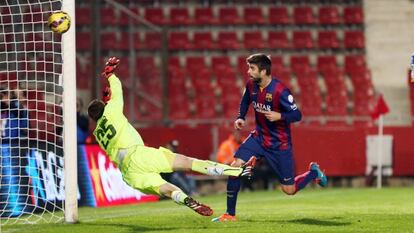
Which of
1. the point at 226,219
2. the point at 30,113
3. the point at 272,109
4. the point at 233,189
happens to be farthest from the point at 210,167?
the point at 30,113

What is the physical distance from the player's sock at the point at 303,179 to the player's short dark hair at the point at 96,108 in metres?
2.45

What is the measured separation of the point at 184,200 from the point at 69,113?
6.98 ft

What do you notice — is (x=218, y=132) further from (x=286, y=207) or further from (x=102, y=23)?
(x=286, y=207)

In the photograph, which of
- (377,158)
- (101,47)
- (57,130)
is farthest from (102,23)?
(377,158)

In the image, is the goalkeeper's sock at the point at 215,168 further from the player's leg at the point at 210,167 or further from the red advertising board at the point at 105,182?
the red advertising board at the point at 105,182

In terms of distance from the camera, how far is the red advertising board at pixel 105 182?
18.5 meters

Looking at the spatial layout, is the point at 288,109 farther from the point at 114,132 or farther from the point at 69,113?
the point at 69,113

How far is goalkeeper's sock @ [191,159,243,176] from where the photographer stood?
11945 millimetres

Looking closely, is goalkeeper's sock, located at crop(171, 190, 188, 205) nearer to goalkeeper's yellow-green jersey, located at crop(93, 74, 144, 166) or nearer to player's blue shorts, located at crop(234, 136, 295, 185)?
goalkeeper's yellow-green jersey, located at crop(93, 74, 144, 166)

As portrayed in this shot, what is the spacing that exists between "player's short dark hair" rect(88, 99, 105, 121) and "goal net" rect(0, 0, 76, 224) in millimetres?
1301

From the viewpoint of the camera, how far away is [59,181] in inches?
643

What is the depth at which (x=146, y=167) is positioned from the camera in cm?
1193

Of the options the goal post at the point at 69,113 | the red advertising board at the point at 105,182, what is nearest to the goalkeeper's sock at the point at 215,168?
the goal post at the point at 69,113

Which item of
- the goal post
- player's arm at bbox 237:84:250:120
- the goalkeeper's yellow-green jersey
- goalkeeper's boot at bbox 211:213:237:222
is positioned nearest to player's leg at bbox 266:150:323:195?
player's arm at bbox 237:84:250:120
